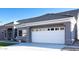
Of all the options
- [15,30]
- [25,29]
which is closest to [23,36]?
[25,29]

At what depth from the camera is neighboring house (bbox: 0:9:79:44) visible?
1395 centimetres

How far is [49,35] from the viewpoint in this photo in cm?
1596

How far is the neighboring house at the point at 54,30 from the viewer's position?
13.9 meters

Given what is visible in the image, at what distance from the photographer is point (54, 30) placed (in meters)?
15.4

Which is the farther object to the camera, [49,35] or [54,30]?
[49,35]

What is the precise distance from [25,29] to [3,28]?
358 inches

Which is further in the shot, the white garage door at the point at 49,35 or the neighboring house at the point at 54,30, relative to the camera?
the white garage door at the point at 49,35

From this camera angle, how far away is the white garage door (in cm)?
1477

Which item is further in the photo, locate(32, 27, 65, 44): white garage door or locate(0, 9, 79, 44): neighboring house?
locate(32, 27, 65, 44): white garage door

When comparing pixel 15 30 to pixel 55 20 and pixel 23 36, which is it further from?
pixel 55 20

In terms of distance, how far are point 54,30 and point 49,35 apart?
3.63 feet

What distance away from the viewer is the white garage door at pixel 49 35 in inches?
582

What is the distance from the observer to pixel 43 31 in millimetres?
16750

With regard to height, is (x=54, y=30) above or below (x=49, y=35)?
above
